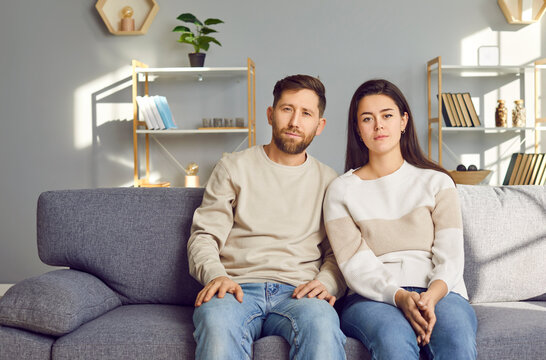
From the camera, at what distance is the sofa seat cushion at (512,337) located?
1.47 metres

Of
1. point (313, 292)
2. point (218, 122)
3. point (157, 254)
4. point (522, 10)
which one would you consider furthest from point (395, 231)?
point (522, 10)

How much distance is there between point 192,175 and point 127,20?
43.7 inches

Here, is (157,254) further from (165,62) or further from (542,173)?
(542,173)

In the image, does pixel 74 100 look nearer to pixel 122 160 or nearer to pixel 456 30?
pixel 122 160

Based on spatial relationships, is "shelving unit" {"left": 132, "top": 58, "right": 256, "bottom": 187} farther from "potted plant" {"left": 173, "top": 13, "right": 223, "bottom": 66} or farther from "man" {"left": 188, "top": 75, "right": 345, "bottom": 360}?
"man" {"left": 188, "top": 75, "right": 345, "bottom": 360}

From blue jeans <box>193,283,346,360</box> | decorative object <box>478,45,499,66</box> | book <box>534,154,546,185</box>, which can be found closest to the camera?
blue jeans <box>193,283,346,360</box>

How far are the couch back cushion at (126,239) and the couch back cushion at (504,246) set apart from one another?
0.93 metres

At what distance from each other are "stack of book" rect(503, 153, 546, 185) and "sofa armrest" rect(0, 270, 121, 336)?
2669 millimetres

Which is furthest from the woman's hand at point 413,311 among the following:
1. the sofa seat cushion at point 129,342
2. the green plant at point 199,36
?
the green plant at point 199,36

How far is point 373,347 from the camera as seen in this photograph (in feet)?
4.47

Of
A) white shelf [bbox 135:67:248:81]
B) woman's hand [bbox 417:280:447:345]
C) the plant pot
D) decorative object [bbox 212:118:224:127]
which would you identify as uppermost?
the plant pot

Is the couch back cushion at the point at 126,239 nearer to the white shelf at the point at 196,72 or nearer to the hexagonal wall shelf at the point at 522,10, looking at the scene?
the white shelf at the point at 196,72

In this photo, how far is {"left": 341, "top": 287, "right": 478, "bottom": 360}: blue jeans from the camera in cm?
132

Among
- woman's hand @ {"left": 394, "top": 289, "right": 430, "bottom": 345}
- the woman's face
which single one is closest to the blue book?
the woman's face
